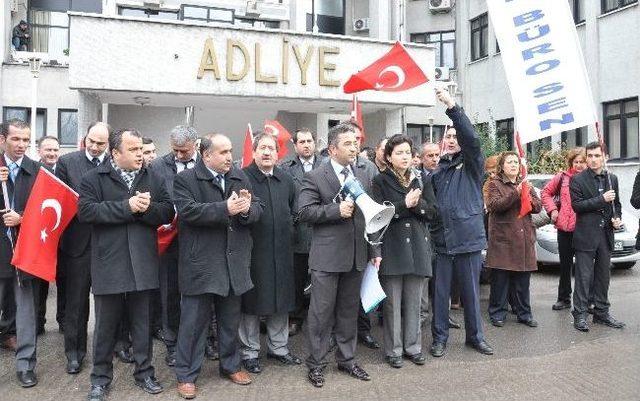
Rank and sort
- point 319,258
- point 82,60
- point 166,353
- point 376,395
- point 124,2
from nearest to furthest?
1. point 376,395
2. point 319,258
3. point 166,353
4. point 82,60
5. point 124,2

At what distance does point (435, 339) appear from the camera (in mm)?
5875

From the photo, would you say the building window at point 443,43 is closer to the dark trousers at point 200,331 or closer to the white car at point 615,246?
the white car at point 615,246

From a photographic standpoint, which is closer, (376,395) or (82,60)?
(376,395)

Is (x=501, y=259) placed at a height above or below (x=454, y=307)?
above

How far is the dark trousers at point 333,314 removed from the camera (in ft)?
16.5

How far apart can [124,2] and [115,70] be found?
27.4ft

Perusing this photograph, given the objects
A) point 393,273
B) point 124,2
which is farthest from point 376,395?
point 124,2

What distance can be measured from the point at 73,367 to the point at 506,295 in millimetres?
4922

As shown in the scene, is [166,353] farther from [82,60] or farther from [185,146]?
[82,60]

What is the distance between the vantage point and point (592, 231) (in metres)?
6.74

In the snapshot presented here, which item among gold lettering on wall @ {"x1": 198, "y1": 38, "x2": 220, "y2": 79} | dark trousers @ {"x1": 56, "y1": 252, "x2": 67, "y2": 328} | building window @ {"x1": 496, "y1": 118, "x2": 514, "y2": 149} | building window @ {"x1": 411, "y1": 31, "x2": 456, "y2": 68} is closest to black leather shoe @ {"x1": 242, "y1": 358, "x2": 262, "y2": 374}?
dark trousers @ {"x1": 56, "y1": 252, "x2": 67, "y2": 328}

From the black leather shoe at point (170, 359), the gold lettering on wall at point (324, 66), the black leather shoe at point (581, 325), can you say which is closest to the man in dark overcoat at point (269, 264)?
the black leather shoe at point (170, 359)

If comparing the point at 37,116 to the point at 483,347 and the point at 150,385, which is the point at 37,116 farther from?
the point at 483,347

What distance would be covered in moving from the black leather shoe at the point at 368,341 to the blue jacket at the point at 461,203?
3.89 feet
